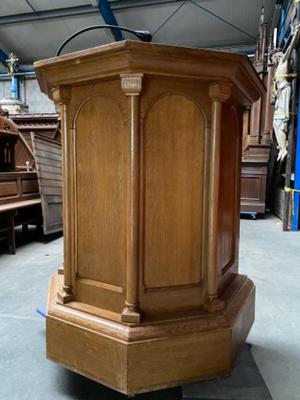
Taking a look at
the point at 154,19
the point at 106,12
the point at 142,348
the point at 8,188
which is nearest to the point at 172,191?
the point at 142,348

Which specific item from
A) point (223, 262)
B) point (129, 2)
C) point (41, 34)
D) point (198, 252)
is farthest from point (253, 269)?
point (41, 34)

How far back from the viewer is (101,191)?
105 centimetres

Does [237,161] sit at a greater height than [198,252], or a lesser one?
Result: greater

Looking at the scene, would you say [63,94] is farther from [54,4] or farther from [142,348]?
[54,4]

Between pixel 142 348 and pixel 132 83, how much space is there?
763 millimetres

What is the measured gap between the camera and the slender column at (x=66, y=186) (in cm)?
108

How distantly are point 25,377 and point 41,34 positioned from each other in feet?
29.2

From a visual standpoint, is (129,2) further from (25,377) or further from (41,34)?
(25,377)

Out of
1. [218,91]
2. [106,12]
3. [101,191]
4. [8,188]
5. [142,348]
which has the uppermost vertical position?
[106,12]

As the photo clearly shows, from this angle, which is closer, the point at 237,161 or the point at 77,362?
the point at 77,362

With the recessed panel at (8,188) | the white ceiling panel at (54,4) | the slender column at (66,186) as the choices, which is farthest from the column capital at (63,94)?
the white ceiling panel at (54,4)

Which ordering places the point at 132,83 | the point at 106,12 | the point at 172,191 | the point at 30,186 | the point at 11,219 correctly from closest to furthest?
the point at 132,83 < the point at 172,191 < the point at 11,219 < the point at 30,186 < the point at 106,12

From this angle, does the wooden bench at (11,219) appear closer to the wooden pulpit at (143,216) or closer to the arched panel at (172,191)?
the wooden pulpit at (143,216)

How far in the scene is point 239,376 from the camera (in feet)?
3.79
